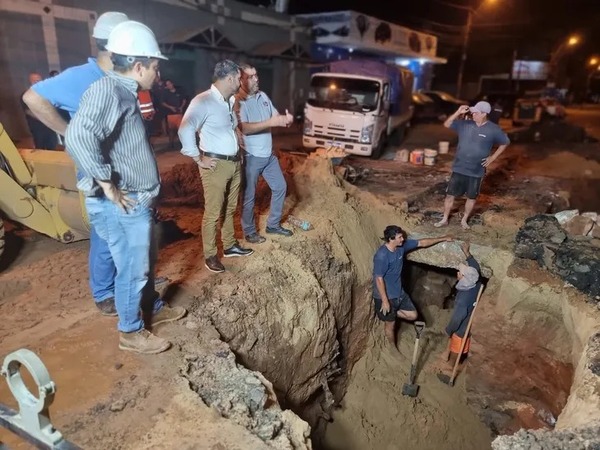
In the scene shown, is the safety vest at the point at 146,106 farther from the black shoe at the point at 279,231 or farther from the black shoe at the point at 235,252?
the black shoe at the point at 235,252

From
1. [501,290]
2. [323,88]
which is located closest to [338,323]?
[501,290]

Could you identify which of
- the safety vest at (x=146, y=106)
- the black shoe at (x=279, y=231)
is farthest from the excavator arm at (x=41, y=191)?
the black shoe at (x=279, y=231)

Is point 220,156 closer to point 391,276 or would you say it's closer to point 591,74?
point 391,276

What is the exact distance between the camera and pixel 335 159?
9.20 m

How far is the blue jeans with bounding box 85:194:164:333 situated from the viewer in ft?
9.71

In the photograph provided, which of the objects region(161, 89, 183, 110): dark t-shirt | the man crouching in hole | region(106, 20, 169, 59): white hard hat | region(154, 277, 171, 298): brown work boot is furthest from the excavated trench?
region(161, 89, 183, 110): dark t-shirt

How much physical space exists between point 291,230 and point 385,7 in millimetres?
27189

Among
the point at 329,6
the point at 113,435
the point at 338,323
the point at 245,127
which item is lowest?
the point at 338,323

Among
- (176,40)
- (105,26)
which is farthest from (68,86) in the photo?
(176,40)

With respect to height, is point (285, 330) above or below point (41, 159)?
below

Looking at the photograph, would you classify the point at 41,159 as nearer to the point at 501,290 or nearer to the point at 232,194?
the point at 232,194

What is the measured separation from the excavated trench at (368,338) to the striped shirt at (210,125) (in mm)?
1472

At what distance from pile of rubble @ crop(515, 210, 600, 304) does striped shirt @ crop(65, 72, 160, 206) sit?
17.4 feet

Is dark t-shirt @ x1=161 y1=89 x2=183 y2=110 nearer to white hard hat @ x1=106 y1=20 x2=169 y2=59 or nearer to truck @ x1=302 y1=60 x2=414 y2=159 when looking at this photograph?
truck @ x1=302 y1=60 x2=414 y2=159
